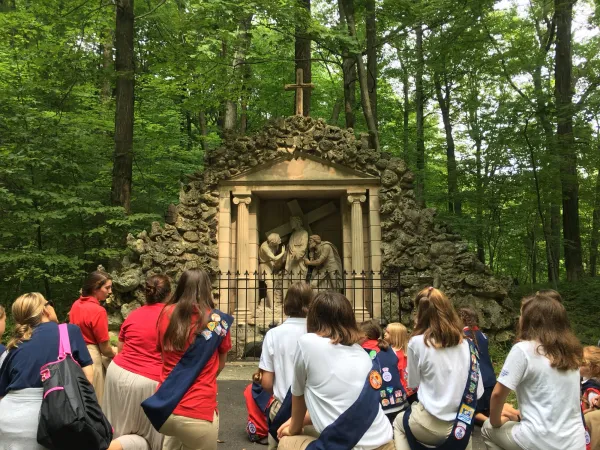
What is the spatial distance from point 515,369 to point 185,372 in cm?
191

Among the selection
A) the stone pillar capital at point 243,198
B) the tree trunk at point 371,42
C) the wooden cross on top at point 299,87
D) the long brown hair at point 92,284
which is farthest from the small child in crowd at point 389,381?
the tree trunk at point 371,42

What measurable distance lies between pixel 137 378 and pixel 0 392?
0.92 meters

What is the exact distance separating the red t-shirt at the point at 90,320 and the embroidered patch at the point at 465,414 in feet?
8.86

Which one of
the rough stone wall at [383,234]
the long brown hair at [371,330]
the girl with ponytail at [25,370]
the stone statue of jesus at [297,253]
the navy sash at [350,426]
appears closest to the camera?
the navy sash at [350,426]

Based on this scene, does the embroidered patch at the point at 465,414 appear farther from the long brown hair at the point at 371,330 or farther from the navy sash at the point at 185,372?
the navy sash at the point at 185,372

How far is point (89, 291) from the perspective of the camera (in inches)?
165

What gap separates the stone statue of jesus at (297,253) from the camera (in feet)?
35.0

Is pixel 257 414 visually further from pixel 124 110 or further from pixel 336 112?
pixel 336 112

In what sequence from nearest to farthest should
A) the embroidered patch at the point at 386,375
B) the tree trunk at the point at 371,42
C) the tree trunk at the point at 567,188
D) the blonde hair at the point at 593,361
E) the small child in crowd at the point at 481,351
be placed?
the blonde hair at the point at 593,361, the embroidered patch at the point at 386,375, the small child in crowd at the point at 481,351, the tree trunk at the point at 567,188, the tree trunk at the point at 371,42

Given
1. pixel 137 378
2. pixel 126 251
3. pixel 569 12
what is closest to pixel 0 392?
pixel 137 378

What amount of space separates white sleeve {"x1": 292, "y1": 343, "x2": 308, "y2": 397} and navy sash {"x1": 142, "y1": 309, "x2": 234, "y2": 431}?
2.29 ft

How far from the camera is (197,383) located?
312 cm

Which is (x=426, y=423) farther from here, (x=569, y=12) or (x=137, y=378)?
(x=569, y=12)

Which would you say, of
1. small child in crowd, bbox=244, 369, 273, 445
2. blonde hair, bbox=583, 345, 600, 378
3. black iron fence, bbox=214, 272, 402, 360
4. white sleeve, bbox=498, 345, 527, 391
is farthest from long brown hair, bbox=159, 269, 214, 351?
black iron fence, bbox=214, 272, 402, 360
